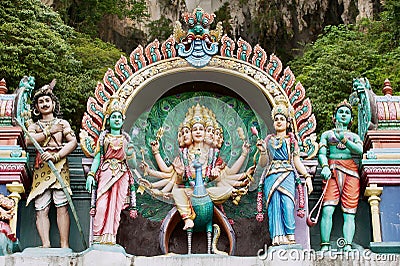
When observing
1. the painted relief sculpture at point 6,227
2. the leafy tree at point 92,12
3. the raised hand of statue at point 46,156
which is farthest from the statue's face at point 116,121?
the leafy tree at point 92,12

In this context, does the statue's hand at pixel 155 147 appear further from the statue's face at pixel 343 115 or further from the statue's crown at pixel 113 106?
the statue's face at pixel 343 115

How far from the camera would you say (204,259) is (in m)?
7.09

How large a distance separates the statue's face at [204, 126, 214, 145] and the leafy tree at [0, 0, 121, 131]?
8919 millimetres

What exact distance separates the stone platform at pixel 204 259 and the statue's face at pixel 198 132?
2.12 metres

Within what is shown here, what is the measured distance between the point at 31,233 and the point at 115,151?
1.76 metres

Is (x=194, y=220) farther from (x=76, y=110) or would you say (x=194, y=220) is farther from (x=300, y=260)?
(x=76, y=110)

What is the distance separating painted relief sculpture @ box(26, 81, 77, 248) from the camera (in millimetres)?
8359

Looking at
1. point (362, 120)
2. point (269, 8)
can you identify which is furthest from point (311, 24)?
point (362, 120)

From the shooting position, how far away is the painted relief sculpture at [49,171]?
8359 mm

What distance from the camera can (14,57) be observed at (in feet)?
56.3

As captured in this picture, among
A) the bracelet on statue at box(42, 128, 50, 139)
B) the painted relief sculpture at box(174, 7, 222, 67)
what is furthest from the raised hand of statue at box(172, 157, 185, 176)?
the bracelet on statue at box(42, 128, 50, 139)

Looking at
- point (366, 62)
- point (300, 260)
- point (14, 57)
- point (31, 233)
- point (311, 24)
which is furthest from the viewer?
point (311, 24)

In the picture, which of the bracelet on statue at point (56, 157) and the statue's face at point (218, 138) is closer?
the bracelet on statue at point (56, 157)

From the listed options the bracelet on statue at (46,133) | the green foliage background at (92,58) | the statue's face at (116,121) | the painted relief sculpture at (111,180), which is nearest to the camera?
the painted relief sculpture at (111,180)
